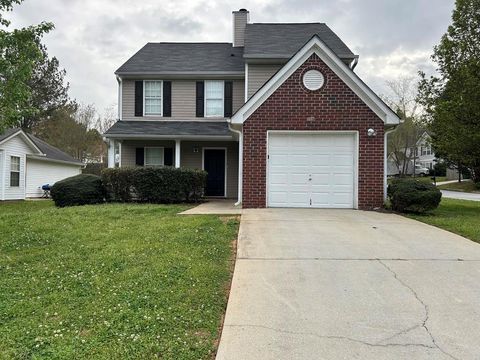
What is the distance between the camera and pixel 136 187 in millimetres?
14430

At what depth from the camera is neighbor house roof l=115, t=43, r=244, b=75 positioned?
57.8 feet

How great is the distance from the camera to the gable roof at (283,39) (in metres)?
16.7

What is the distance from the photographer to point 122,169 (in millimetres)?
14508

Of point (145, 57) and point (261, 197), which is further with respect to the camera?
point (145, 57)

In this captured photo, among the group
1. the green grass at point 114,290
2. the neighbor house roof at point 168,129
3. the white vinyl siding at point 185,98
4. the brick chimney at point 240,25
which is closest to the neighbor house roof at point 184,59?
the brick chimney at point 240,25

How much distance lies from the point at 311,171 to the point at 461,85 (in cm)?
561

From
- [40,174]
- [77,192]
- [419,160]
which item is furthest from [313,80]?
[419,160]

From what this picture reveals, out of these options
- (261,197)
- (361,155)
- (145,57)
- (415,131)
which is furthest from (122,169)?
(415,131)

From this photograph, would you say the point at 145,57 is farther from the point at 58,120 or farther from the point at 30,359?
the point at 58,120

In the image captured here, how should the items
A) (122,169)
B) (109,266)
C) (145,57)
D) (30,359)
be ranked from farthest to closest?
(145,57) < (122,169) < (109,266) < (30,359)

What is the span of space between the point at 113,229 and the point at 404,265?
233 inches

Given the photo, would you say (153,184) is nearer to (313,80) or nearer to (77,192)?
(77,192)

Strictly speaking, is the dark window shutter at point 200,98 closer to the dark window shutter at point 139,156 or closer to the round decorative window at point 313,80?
the dark window shutter at point 139,156

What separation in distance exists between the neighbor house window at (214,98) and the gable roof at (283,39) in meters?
2.07
